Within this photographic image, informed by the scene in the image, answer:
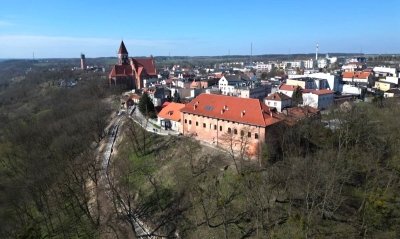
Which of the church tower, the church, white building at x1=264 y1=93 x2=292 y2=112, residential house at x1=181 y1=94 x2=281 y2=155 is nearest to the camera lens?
residential house at x1=181 y1=94 x2=281 y2=155

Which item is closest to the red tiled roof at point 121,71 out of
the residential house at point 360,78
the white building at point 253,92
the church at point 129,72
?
the church at point 129,72

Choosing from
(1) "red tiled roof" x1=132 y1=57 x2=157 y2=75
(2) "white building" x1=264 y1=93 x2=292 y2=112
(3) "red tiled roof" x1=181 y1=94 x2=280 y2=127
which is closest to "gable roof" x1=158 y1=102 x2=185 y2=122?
(3) "red tiled roof" x1=181 y1=94 x2=280 y2=127

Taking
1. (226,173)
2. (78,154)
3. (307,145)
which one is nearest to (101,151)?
(78,154)

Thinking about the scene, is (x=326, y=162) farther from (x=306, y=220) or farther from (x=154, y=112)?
(x=154, y=112)

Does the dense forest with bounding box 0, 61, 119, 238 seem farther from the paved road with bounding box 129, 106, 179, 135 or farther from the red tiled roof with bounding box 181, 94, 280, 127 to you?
the red tiled roof with bounding box 181, 94, 280, 127

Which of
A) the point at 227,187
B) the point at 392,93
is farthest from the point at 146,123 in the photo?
the point at 392,93
